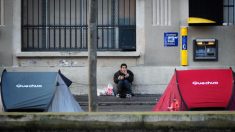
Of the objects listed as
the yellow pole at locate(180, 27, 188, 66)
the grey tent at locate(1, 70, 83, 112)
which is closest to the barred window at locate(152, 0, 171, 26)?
the yellow pole at locate(180, 27, 188, 66)

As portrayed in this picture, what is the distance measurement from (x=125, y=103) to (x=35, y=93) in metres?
5.30

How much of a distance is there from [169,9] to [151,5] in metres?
0.63

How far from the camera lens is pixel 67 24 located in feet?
67.6

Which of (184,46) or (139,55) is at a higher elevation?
(184,46)

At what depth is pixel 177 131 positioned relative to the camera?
9.52 metres

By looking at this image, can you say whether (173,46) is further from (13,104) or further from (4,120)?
(4,120)

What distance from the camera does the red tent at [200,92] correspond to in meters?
11.5

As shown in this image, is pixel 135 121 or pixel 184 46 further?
pixel 184 46

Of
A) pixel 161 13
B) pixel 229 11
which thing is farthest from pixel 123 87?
pixel 229 11

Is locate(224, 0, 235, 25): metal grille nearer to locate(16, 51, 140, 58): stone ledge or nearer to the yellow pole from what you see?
the yellow pole

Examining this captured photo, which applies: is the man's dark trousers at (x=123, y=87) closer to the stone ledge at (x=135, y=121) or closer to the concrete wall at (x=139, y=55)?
the concrete wall at (x=139, y=55)

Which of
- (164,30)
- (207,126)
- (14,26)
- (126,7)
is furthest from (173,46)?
(207,126)

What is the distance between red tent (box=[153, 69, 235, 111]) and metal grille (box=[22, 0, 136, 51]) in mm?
8241

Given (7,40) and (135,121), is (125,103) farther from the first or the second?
(135,121)
